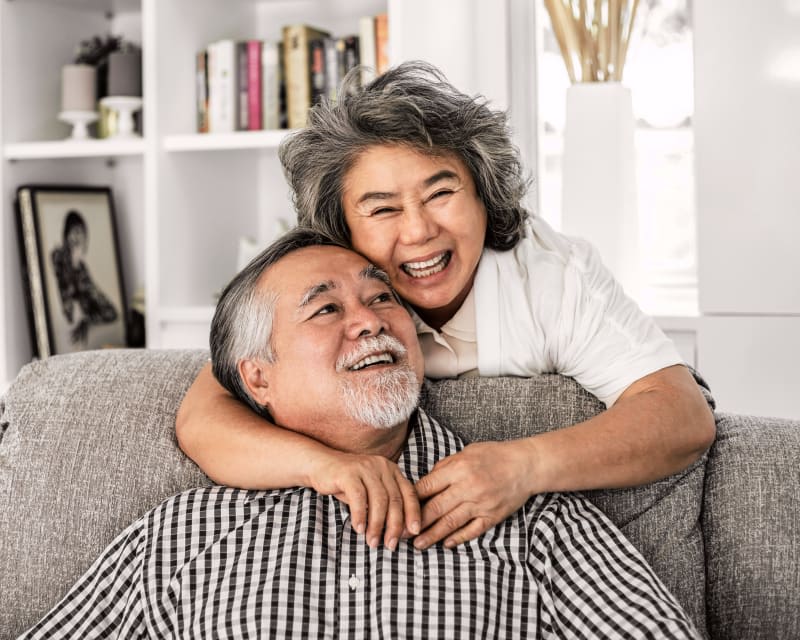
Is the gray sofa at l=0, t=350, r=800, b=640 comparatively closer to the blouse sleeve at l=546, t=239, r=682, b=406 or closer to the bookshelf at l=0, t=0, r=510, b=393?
the blouse sleeve at l=546, t=239, r=682, b=406

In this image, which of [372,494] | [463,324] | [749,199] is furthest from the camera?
[749,199]

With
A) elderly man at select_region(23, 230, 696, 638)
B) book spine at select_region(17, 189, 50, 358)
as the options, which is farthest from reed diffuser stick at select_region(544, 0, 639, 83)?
book spine at select_region(17, 189, 50, 358)

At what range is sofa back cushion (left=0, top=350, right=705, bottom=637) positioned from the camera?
4.69 feet

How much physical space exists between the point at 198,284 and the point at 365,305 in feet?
5.22

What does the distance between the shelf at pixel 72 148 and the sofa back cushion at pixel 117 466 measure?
1360mm

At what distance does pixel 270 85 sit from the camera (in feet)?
9.41

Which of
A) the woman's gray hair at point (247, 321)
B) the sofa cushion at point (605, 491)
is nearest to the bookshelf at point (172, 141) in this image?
the woman's gray hair at point (247, 321)

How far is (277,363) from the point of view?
145cm

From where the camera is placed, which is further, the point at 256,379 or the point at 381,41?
the point at 381,41

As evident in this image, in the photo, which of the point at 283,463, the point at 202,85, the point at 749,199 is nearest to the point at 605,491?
the point at 283,463

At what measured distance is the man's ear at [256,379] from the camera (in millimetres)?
1479

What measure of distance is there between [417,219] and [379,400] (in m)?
0.32

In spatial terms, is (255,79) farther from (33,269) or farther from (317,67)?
(33,269)

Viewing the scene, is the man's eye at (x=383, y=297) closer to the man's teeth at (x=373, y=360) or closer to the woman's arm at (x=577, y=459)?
the man's teeth at (x=373, y=360)
